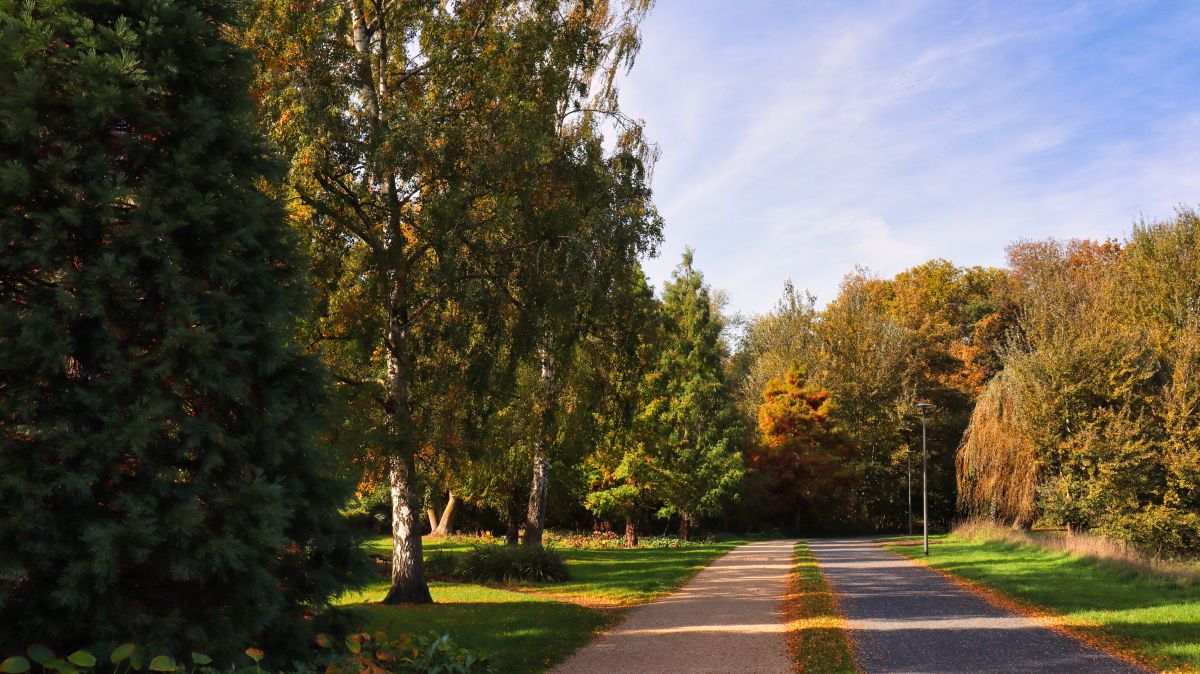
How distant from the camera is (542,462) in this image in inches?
795

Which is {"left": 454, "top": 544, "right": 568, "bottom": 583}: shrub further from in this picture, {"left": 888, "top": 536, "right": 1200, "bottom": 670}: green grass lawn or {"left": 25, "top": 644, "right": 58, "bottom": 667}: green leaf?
{"left": 25, "top": 644, "right": 58, "bottom": 667}: green leaf

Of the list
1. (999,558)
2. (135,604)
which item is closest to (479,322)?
(135,604)

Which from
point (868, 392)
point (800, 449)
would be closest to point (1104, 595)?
point (800, 449)

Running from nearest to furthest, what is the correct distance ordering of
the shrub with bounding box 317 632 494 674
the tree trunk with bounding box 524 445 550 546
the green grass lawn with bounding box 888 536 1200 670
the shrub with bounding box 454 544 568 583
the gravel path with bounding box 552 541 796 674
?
the shrub with bounding box 317 632 494 674
the gravel path with bounding box 552 541 796 674
the green grass lawn with bounding box 888 536 1200 670
the shrub with bounding box 454 544 568 583
the tree trunk with bounding box 524 445 550 546

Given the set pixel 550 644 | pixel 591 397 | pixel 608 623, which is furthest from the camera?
pixel 591 397

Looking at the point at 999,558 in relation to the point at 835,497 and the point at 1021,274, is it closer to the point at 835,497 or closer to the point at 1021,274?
the point at 835,497

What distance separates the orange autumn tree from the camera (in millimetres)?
44125

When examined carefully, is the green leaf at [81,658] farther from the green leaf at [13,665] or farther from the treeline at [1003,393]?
the treeline at [1003,393]

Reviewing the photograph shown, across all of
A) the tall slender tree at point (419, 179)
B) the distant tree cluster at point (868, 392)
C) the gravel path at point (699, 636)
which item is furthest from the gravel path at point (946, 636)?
the distant tree cluster at point (868, 392)

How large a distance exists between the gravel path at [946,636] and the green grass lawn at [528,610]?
3.45 meters

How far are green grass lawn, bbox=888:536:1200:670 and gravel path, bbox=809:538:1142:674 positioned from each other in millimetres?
653

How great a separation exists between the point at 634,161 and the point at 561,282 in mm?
4385

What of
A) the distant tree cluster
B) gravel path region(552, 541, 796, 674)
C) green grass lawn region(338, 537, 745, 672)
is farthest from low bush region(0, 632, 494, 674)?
the distant tree cluster

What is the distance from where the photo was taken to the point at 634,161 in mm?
16172
